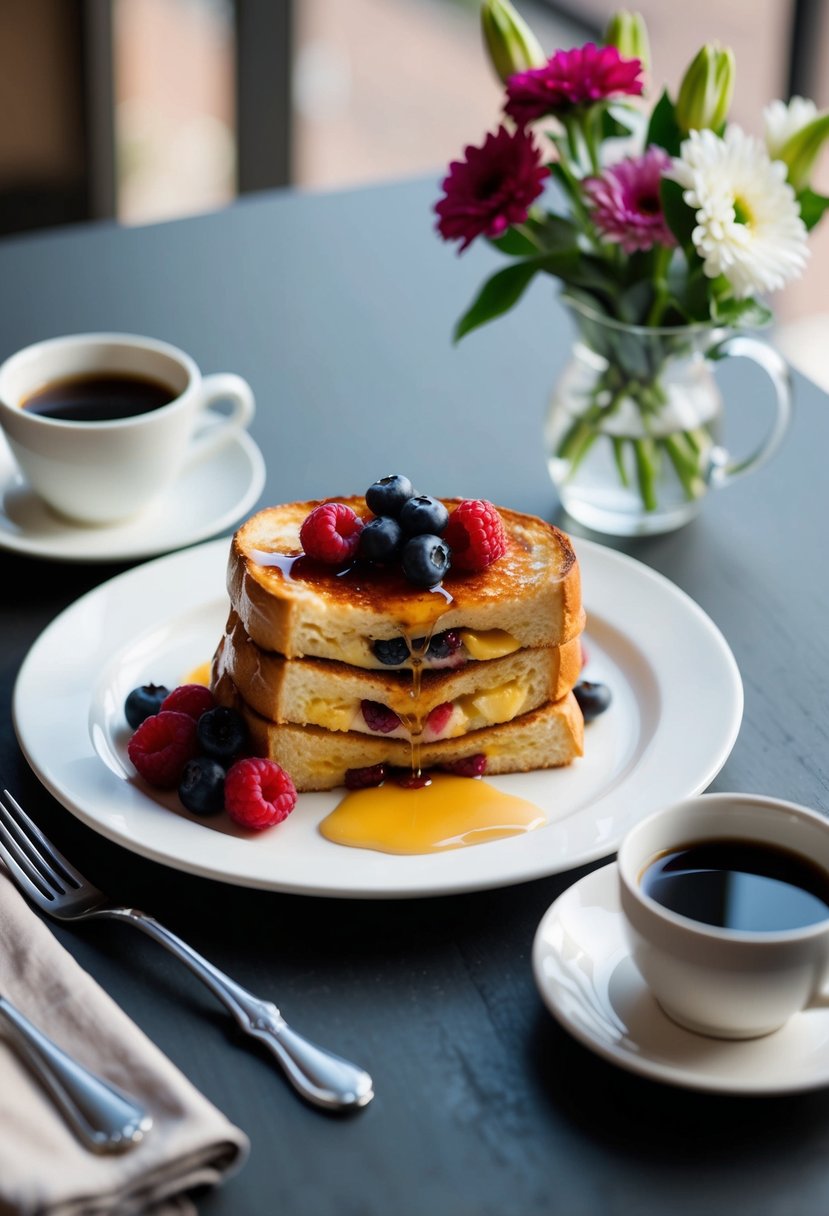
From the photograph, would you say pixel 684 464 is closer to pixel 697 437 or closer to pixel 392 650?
pixel 697 437

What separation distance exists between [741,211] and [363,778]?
83 centimetres

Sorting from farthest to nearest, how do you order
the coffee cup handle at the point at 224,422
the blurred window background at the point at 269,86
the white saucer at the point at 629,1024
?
1. the blurred window background at the point at 269,86
2. the coffee cup handle at the point at 224,422
3. the white saucer at the point at 629,1024

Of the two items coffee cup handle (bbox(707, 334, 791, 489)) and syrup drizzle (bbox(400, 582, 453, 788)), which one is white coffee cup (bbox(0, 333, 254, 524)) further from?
coffee cup handle (bbox(707, 334, 791, 489))

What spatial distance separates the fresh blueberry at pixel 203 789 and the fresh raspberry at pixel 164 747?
0.03m

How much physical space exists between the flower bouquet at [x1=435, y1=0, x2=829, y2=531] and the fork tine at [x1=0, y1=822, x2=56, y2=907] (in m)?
0.88

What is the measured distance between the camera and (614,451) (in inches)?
78.4

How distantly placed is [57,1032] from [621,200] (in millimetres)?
1150

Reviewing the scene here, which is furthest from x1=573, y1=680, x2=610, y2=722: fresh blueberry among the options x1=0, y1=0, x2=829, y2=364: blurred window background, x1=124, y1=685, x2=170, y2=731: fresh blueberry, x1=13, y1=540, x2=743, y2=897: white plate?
x1=0, y1=0, x2=829, y2=364: blurred window background

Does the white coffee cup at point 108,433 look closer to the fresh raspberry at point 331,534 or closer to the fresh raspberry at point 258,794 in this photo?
the fresh raspberry at point 331,534

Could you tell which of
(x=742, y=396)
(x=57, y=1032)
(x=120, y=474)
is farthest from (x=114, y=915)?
(x=742, y=396)

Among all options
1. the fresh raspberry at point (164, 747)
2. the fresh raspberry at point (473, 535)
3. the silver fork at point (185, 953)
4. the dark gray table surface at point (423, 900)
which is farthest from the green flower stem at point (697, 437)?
the silver fork at point (185, 953)

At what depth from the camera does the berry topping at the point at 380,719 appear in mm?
1588

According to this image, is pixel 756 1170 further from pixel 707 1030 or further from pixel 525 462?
pixel 525 462

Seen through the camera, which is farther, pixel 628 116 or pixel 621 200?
pixel 628 116
